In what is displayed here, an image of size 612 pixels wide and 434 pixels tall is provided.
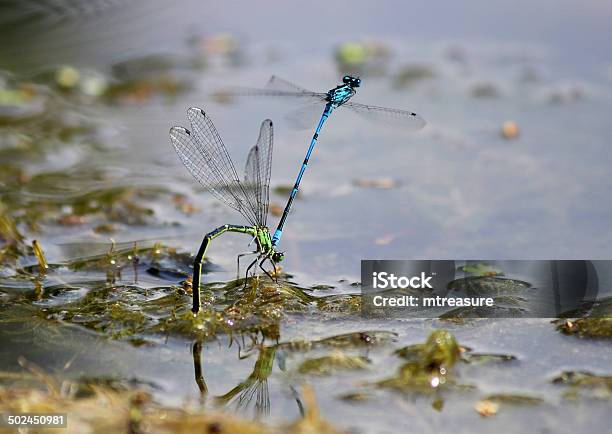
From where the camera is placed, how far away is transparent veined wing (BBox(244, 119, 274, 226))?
5773 millimetres

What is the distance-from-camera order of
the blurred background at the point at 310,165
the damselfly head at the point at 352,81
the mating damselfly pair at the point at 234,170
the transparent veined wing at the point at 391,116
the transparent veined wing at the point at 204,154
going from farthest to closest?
the damselfly head at the point at 352,81 < the transparent veined wing at the point at 391,116 < the transparent veined wing at the point at 204,154 < the mating damselfly pair at the point at 234,170 < the blurred background at the point at 310,165

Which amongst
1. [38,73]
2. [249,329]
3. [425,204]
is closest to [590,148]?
[425,204]

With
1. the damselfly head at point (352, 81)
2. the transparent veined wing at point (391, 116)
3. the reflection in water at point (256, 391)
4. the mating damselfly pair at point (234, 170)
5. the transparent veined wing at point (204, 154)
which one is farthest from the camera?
the damselfly head at point (352, 81)

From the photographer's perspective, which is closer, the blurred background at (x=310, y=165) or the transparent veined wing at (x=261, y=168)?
the blurred background at (x=310, y=165)

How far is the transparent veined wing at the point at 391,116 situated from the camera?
645 cm

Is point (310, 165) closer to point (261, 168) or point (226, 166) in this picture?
point (261, 168)

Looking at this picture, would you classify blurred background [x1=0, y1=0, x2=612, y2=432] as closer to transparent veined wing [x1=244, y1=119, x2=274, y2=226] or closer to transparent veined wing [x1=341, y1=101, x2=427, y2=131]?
transparent veined wing [x1=244, y1=119, x2=274, y2=226]

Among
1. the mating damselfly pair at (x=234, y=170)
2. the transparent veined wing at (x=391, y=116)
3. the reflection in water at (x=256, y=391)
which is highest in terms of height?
the transparent veined wing at (x=391, y=116)

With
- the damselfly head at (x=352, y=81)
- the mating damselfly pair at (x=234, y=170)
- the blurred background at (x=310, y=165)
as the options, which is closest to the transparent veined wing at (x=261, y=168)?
the mating damselfly pair at (x=234, y=170)

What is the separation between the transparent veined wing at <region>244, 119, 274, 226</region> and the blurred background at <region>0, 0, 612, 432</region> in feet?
1.95

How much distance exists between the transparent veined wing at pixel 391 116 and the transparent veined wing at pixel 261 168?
950 millimetres

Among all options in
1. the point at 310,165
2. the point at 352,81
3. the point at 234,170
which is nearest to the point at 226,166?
the point at 234,170

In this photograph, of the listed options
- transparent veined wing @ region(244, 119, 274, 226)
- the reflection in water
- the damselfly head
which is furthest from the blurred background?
the damselfly head

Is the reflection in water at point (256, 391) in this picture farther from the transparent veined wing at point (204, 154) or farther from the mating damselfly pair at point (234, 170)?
the transparent veined wing at point (204, 154)
